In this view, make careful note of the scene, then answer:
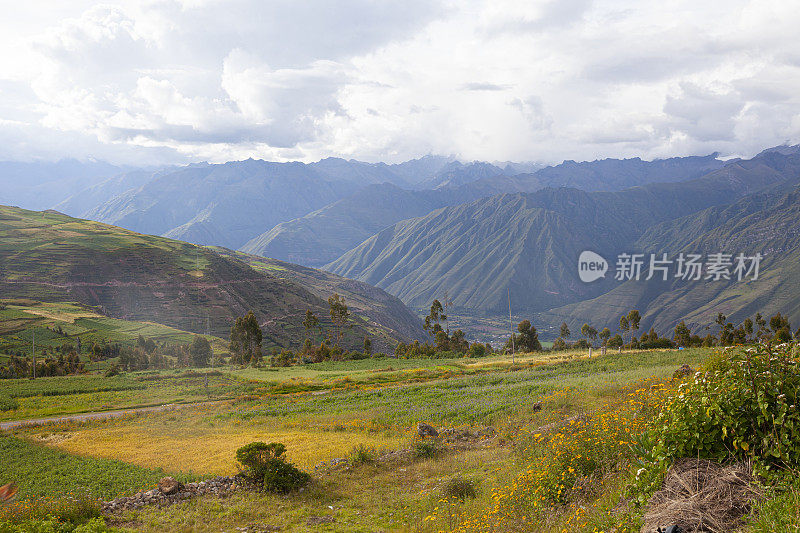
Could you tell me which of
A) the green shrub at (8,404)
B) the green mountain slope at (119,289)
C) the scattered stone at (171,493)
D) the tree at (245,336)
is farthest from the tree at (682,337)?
the green mountain slope at (119,289)

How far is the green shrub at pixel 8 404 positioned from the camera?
5316 cm

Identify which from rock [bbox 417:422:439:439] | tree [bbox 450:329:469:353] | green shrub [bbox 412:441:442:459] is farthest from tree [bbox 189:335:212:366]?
green shrub [bbox 412:441:442:459]

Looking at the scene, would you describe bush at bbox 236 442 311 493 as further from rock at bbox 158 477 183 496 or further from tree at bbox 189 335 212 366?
tree at bbox 189 335 212 366

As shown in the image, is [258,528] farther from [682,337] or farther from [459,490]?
[682,337]

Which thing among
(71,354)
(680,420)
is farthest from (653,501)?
(71,354)

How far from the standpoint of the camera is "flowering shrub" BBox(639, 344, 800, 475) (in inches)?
264

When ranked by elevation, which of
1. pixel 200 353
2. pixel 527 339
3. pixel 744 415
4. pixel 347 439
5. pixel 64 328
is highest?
pixel 744 415

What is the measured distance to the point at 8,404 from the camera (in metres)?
54.0

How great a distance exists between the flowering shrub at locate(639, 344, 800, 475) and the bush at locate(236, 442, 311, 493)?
14.8 metres

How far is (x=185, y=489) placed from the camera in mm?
18656

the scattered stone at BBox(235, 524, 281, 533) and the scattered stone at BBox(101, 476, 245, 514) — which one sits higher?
the scattered stone at BBox(235, 524, 281, 533)

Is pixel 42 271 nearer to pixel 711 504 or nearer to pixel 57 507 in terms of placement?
pixel 57 507

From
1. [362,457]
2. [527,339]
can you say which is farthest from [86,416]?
[527,339]

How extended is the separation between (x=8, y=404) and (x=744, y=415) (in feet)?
239
